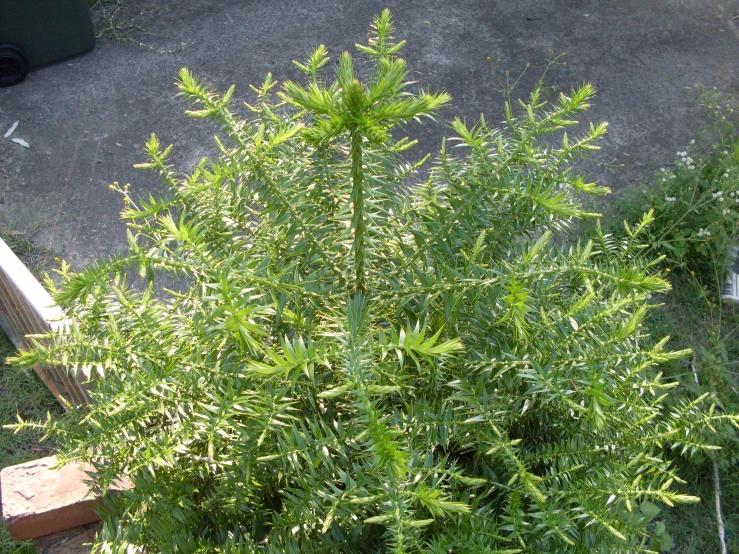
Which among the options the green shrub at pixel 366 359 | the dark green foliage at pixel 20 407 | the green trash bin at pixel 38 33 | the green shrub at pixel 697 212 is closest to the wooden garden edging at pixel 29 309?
the dark green foliage at pixel 20 407

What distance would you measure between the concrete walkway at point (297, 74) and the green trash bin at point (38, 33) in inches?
4.1

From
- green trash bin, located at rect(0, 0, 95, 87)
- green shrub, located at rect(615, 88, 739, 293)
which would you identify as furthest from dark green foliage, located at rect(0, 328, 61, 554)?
green shrub, located at rect(615, 88, 739, 293)

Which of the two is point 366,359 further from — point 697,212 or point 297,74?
point 297,74

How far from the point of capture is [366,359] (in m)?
1.17

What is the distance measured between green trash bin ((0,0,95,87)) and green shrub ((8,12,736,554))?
3.51 metres

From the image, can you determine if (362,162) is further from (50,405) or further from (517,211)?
(50,405)

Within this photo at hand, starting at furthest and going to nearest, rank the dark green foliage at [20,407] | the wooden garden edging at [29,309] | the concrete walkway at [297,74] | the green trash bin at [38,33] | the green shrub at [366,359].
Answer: the green trash bin at [38,33] < the concrete walkway at [297,74] < the dark green foliage at [20,407] < the wooden garden edging at [29,309] < the green shrub at [366,359]

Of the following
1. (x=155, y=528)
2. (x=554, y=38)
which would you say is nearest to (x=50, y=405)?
(x=155, y=528)

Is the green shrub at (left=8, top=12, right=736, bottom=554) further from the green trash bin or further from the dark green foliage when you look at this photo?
the green trash bin

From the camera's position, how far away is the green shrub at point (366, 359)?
1255 millimetres

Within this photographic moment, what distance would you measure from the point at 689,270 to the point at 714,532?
125 centimetres

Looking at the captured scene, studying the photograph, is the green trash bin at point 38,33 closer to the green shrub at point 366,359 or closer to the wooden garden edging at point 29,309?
the wooden garden edging at point 29,309

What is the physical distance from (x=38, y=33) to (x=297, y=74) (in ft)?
5.48

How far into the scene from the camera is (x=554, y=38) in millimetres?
4984
